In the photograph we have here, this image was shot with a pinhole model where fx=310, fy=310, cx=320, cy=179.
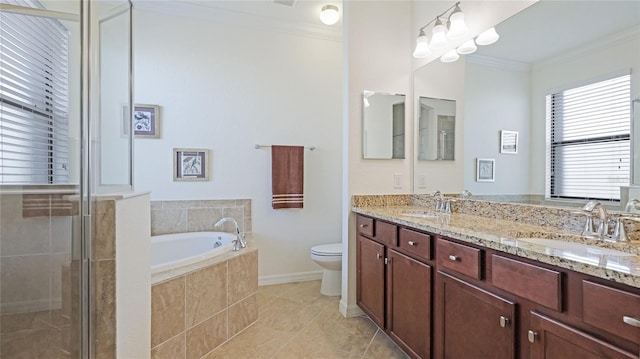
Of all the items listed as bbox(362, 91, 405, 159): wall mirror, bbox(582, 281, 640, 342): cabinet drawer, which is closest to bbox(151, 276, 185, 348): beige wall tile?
bbox(362, 91, 405, 159): wall mirror

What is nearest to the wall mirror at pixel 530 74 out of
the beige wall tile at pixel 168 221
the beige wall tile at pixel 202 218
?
the beige wall tile at pixel 202 218

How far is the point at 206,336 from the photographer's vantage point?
6.30ft

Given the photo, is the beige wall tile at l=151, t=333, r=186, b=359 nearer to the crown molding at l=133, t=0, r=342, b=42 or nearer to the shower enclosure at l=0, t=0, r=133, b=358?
the shower enclosure at l=0, t=0, r=133, b=358

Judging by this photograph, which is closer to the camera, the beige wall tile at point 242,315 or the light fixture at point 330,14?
the beige wall tile at point 242,315

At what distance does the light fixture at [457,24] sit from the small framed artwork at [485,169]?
82cm

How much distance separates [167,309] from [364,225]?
134cm

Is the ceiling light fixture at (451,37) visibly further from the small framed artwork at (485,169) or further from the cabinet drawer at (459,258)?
the cabinet drawer at (459,258)

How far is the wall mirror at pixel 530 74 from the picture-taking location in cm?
129

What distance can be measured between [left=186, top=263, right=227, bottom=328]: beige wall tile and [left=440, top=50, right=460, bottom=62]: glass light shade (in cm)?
211

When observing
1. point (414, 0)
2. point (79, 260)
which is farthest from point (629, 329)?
point (414, 0)

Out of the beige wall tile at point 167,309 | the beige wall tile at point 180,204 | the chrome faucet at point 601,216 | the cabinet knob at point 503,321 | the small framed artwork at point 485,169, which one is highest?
the small framed artwork at point 485,169

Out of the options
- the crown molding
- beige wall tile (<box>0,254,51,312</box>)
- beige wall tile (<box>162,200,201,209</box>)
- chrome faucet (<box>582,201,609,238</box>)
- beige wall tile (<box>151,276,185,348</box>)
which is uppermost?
the crown molding

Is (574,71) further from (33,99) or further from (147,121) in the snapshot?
(147,121)

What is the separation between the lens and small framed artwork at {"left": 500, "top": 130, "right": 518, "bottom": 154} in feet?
5.70
